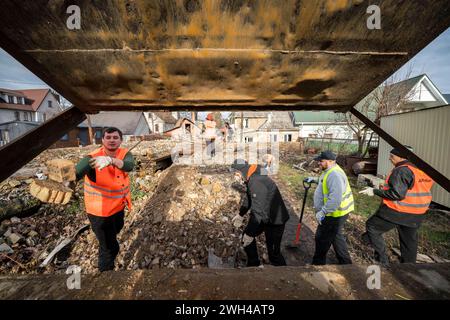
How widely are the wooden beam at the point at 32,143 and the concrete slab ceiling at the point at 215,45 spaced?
0.70ft

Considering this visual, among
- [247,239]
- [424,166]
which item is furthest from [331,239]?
[424,166]

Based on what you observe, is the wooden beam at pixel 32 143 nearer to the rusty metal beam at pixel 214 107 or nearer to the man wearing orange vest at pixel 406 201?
the rusty metal beam at pixel 214 107

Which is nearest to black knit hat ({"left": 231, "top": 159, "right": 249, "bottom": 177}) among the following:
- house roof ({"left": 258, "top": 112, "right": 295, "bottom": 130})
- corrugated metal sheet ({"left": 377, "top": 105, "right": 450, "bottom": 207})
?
corrugated metal sheet ({"left": 377, "top": 105, "right": 450, "bottom": 207})

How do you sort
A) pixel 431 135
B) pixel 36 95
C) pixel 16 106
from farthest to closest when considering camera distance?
pixel 36 95 → pixel 16 106 → pixel 431 135

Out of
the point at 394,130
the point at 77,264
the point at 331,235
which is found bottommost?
the point at 77,264

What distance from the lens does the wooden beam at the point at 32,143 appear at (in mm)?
1220

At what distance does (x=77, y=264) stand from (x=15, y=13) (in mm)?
4529

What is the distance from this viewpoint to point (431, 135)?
6250 millimetres

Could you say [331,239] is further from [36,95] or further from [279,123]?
[36,95]

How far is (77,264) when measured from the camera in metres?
3.87

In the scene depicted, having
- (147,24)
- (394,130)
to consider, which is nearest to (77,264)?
(147,24)

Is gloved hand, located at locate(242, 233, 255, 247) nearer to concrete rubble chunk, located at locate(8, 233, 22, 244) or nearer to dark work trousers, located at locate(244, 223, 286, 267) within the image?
dark work trousers, located at locate(244, 223, 286, 267)

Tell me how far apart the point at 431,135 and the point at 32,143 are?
31.4 feet
